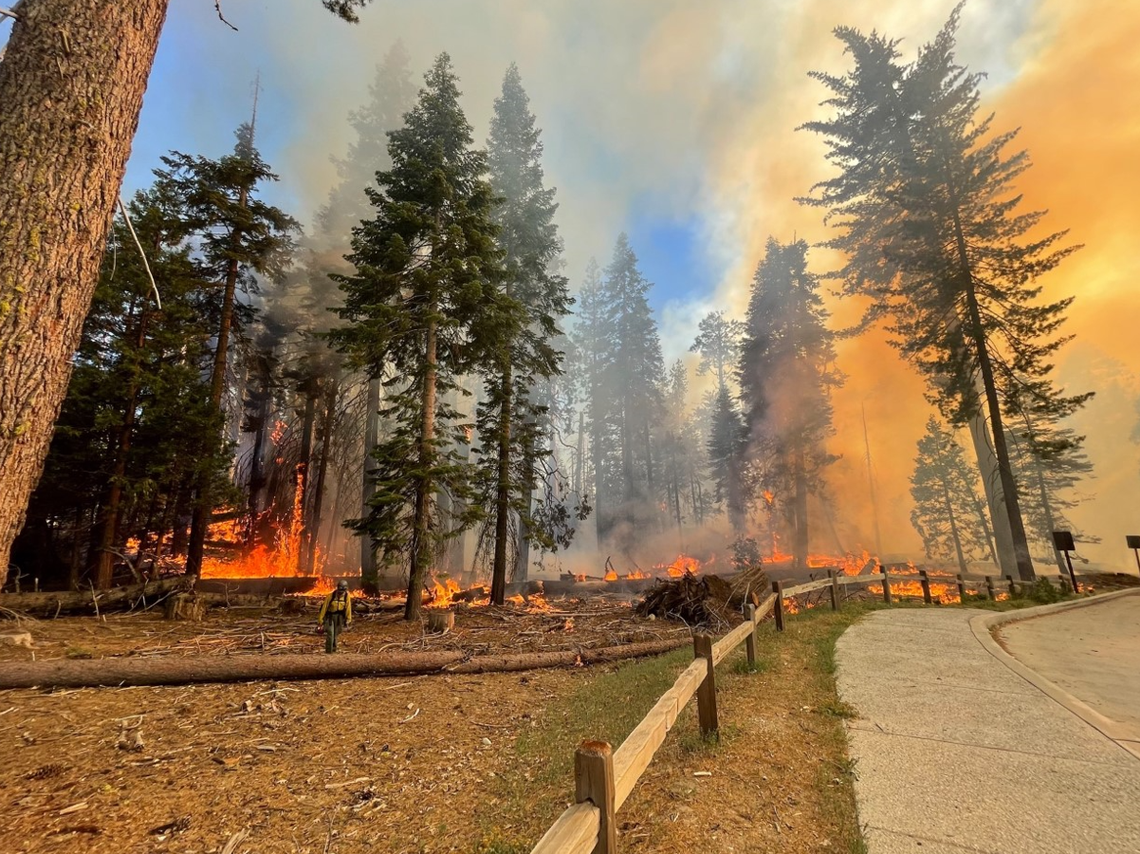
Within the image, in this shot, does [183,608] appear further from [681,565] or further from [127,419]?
[681,565]

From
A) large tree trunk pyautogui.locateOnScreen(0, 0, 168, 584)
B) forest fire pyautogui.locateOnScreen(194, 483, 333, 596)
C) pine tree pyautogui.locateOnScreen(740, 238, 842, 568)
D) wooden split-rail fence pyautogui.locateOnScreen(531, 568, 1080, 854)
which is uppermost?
pine tree pyautogui.locateOnScreen(740, 238, 842, 568)

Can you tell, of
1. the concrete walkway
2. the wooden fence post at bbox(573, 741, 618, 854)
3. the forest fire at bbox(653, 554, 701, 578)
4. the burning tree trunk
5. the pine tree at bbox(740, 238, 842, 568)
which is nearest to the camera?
the wooden fence post at bbox(573, 741, 618, 854)

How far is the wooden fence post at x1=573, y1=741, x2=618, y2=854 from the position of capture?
2.27 m

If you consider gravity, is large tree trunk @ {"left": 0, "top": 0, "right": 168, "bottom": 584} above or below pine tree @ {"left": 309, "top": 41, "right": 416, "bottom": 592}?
below

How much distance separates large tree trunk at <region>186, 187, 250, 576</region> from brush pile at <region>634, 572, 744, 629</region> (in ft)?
43.5

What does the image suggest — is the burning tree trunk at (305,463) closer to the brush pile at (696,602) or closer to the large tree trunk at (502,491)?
the large tree trunk at (502,491)

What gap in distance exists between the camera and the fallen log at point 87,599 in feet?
31.2

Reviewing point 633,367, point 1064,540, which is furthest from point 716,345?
point 1064,540

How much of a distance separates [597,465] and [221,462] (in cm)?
2950

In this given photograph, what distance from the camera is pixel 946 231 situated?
62.7 ft

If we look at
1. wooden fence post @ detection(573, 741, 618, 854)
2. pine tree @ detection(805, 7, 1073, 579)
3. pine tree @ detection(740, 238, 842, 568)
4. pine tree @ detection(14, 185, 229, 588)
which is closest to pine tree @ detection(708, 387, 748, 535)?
pine tree @ detection(740, 238, 842, 568)

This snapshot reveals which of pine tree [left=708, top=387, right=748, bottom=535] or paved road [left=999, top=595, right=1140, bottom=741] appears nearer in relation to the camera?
paved road [left=999, top=595, right=1140, bottom=741]

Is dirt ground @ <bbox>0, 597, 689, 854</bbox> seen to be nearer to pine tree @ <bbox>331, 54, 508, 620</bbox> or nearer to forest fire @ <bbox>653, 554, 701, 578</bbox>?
pine tree @ <bbox>331, 54, 508, 620</bbox>

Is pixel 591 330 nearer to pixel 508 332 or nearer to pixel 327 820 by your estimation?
pixel 508 332
